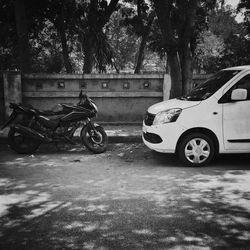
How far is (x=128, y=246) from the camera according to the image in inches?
149

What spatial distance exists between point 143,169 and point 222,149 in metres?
1.51

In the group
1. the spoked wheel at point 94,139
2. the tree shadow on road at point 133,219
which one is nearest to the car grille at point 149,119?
the spoked wheel at point 94,139

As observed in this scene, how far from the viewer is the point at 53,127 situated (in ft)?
26.5

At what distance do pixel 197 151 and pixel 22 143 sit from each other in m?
3.76

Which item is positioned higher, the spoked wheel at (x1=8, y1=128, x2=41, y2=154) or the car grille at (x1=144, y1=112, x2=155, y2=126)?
the car grille at (x1=144, y1=112, x2=155, y2=126)

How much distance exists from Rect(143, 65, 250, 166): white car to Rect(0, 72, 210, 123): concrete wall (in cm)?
450

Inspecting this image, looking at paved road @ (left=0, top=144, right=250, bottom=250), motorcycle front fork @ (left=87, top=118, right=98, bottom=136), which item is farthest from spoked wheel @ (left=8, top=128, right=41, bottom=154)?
motorcycle front fork @ (left=87, top=118, right=98, bottom=136)

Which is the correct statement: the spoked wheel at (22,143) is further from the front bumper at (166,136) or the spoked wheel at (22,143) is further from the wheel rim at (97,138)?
the front bumper at (166,136)

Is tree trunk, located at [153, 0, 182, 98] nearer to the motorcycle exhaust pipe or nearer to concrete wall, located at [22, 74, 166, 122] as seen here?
concrete wall, located at [22, 74, 166, 122]

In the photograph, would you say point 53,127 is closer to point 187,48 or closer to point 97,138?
point 97,138

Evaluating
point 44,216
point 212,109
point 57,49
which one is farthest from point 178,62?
point 57,49

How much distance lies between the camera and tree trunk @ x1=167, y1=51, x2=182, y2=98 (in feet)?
34.1

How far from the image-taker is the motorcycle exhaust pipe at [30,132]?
25.6ft

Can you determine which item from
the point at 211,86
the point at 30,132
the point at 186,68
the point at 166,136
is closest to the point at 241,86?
the point at 211,86
